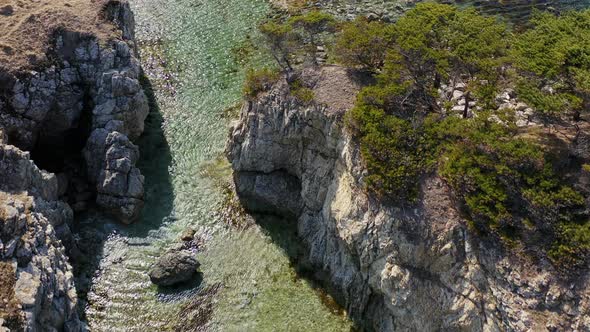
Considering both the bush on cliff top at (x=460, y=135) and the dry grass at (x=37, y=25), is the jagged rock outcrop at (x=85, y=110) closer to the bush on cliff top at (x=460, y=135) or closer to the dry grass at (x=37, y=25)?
the dry grass at (x=37, y=25)

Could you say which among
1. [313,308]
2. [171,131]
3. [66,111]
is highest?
[66,111]

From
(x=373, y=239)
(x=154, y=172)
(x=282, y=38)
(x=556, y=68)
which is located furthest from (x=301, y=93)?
(x=556, y=68)

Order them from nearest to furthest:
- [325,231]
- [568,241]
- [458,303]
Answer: [568,241], [458,303], [325,231]

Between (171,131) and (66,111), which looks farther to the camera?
(171,131)

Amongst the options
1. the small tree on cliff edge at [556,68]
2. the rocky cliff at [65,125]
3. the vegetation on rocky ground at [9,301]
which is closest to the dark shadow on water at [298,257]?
the rocky cliff at [65,125]

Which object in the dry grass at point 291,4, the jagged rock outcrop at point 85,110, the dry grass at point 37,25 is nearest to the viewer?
the jagged rock outcrop at point 85,110

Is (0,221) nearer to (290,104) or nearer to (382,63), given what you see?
(290,104)

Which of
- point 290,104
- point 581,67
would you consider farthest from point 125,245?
point 581,67
